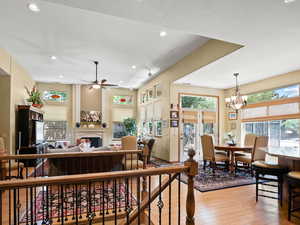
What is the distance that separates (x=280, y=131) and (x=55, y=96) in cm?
982

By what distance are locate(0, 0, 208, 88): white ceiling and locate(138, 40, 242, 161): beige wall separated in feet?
0.78

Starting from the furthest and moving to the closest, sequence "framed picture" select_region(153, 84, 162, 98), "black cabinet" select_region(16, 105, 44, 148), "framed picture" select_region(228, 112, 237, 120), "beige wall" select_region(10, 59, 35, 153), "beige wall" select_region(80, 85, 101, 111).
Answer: "beige wall" select_region(80, 85, 101, 111), "framed picture" select_region(153, 84, 162, 98), "framed picture" select_region(228, 112, 237, 120), "black cabinet" select_region(16, 105, 44, 148), "beige wall" select_region(10, 59, 35, 153)

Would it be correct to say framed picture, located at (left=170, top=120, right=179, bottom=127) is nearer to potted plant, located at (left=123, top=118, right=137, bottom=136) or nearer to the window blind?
the window blind

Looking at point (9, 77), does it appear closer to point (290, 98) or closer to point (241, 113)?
point (241, 113)

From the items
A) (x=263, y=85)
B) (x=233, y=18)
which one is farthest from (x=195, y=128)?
(x=233, y=18)

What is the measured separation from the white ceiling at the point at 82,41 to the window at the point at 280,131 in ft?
11.9

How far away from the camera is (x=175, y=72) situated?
6.47m

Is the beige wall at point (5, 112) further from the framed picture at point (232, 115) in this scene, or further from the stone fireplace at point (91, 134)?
the framed picture at point (232, 115)

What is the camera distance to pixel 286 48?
391 cm

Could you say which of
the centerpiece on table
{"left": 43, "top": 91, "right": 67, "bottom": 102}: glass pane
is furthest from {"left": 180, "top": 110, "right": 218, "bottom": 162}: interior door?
{"left": 43, "top": 91, "right": 67, "bottom": 102}: glass pane

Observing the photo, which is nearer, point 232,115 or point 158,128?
point 232,115

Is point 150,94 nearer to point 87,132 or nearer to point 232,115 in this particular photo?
point 232,115

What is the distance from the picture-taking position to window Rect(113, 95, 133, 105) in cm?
1039

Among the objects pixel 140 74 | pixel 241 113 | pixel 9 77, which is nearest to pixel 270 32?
pixel 241 113
